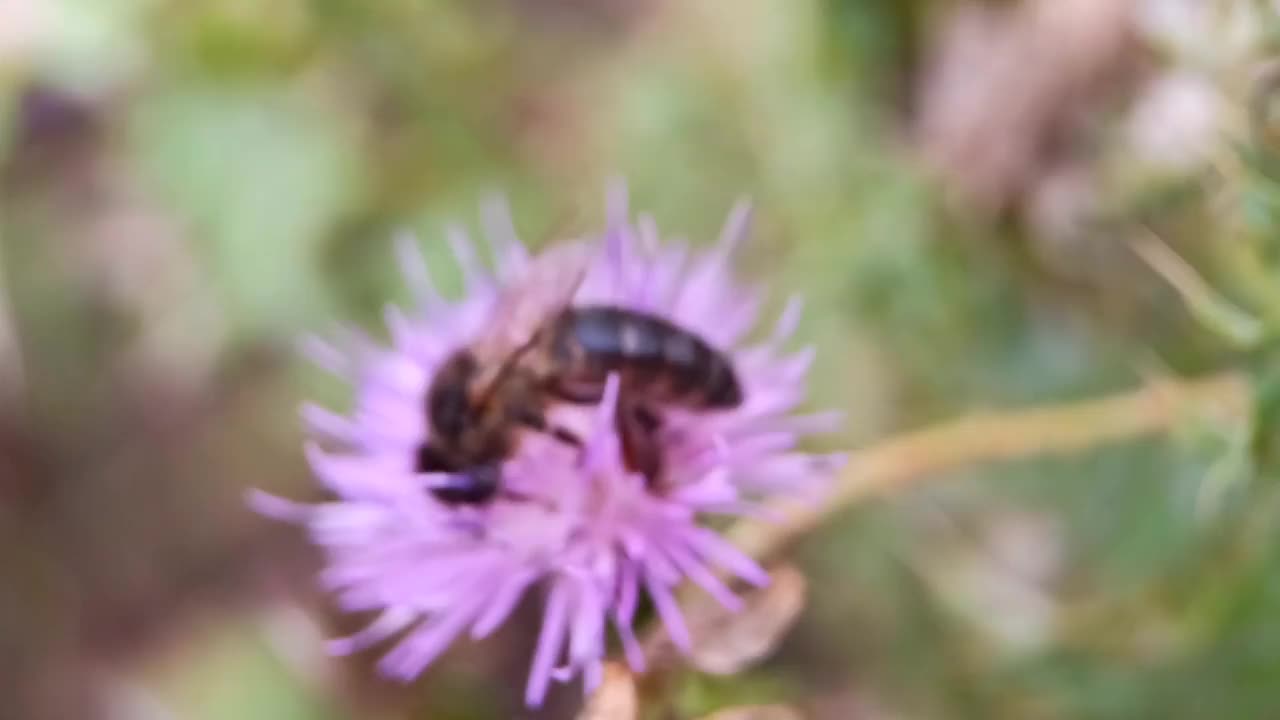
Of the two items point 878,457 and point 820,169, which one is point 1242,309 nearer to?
point 878,457

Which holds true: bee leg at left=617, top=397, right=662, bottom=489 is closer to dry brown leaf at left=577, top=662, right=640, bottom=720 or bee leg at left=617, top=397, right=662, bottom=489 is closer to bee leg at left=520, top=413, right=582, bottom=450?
bee leg at left=520, top=413, right=582, bottom=450

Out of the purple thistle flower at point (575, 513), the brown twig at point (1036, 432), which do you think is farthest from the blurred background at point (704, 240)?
the purple thistle flower at point (575, 513)

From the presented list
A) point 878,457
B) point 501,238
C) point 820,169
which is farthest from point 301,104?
point 878,457

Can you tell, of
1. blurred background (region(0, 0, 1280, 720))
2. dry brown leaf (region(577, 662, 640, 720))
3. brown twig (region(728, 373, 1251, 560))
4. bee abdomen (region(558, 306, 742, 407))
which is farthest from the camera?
blurred background (region(0, 0, 1280, 720))

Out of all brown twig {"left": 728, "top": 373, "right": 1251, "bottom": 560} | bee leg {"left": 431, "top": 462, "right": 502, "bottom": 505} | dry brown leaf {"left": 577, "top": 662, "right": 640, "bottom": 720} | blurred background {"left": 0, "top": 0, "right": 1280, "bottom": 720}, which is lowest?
dry brown leaf {"left": 577, "top": 662, "right": 640, "bottom": 720}

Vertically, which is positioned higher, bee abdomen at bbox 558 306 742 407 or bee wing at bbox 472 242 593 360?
bee wing at bbox 472 242 593 360

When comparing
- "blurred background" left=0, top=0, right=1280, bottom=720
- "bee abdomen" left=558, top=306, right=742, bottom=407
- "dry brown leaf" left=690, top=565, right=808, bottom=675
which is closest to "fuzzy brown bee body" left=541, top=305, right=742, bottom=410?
"bee abdomen" left=558, top=306, right=742, bottom=407

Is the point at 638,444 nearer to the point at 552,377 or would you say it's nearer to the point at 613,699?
the point at 552,377
